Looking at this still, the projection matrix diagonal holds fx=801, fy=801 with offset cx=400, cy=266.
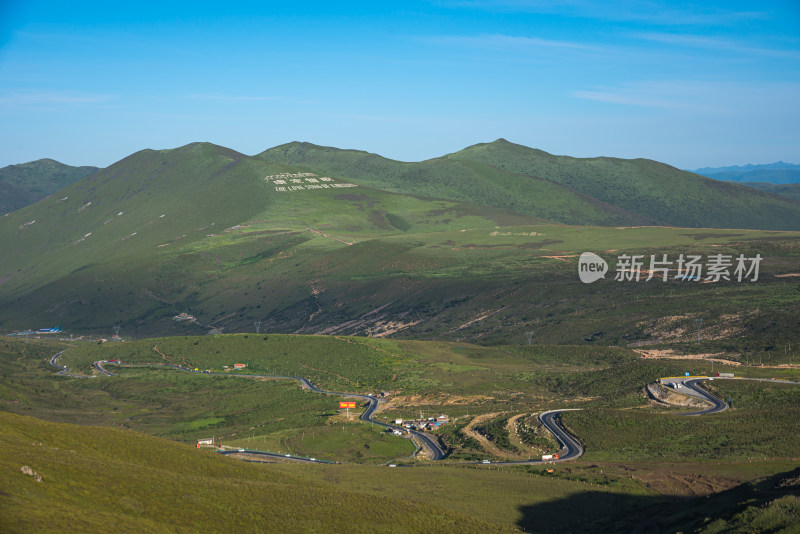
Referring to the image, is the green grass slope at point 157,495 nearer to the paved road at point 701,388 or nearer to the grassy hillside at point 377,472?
the grassy hillside at point 377,472

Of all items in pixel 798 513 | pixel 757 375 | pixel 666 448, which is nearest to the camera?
pixel 798 513

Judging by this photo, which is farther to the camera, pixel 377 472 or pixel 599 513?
pixel 377 472

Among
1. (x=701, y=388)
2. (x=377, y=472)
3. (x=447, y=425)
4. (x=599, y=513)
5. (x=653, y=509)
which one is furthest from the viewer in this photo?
(x=701, y=388)

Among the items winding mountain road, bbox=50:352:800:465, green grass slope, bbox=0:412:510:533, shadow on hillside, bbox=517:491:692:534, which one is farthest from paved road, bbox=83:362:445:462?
green grass slope, bbox=0:412:510:533

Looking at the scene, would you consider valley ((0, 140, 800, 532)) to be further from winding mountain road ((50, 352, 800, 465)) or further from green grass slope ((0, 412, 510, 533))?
winding mountain road ((50, 352, 800, 465))

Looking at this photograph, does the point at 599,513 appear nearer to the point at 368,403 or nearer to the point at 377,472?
the point at 377,472

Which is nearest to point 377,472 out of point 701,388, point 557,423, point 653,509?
point 653,509

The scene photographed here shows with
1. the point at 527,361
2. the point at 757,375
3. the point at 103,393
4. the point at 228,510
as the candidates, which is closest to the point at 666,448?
the point at 757,375

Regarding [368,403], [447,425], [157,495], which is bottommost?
[368,403]

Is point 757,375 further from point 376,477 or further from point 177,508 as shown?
point 177,508

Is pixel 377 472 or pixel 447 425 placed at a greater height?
pixel 377 472

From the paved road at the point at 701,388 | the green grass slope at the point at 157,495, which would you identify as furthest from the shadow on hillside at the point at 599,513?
the paved road at the point at 701,388
